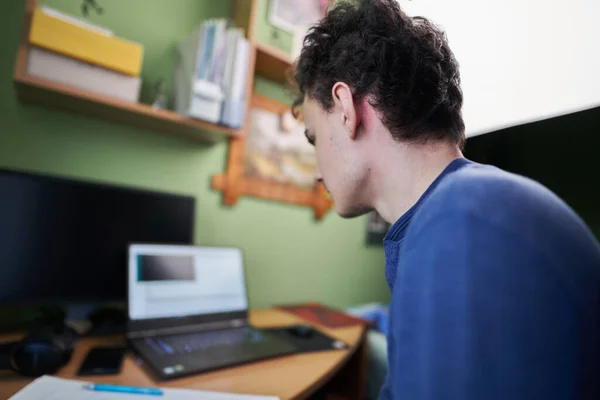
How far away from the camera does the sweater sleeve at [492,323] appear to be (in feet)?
1.03

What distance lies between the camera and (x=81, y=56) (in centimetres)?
94

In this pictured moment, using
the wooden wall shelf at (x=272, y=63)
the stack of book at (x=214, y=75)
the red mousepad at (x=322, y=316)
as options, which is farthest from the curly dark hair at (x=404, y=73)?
the red mousepad at (x=322, y=316)

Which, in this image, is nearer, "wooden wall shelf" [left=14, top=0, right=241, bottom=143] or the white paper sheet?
the white paper sheet

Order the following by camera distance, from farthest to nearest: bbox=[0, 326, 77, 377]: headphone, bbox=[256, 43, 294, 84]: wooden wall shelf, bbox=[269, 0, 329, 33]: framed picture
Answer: bbox=[269, 0, 329, 33]: framed picture, bbox=[256, 43, 294, 84]: wooden wall shelf, bbox=[0, 326, 77, 377]: headphone

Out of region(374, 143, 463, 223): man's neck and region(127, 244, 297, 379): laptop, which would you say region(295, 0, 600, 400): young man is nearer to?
region(374, 143, 463, 223): man's neck

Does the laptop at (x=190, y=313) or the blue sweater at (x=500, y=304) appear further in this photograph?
the laptop at (x=190, y=313)

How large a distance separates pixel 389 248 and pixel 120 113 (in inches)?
39.7

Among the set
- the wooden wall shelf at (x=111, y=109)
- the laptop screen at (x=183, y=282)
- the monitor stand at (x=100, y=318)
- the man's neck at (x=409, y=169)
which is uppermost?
the wooden wall shelf at (x=111, y=109)

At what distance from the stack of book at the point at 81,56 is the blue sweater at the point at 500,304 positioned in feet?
3.42

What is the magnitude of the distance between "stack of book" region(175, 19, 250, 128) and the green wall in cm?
21

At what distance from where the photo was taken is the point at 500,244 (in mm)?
332

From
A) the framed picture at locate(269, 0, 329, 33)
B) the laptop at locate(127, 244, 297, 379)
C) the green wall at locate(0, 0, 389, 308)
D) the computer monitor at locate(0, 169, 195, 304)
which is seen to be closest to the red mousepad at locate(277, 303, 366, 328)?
the green wall at locate(0, 0, 389, 308)

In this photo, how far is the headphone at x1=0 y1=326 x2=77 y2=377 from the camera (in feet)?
2.30

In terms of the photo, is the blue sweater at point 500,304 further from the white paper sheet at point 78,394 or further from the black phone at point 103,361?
the black phone at point 103,361
